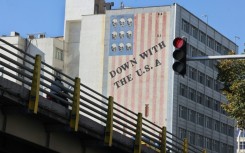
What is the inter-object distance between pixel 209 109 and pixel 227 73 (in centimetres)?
5688

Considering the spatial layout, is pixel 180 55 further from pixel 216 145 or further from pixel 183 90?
pixel 216 145

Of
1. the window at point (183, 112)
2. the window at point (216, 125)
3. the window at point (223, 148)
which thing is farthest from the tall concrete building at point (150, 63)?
the window at point (223, 148)

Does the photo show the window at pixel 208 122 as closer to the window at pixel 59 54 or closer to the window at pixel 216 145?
the window at pixel 216 145

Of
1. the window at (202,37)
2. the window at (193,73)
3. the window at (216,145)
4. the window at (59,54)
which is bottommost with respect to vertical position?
the window at (216,145)

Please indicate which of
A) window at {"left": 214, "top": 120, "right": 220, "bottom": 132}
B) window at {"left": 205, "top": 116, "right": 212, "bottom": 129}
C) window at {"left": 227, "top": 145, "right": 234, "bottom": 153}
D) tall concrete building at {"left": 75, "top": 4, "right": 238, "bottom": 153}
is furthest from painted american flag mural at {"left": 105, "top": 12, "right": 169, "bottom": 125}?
window at {"left": 227, "top": 145, "right": 234, "bottom": 153}

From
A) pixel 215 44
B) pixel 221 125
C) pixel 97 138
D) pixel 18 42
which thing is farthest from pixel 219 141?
pixel 97 138

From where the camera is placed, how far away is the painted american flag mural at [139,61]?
9462cm

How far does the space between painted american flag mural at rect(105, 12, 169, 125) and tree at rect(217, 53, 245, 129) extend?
44.9 m

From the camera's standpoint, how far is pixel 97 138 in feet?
72.2

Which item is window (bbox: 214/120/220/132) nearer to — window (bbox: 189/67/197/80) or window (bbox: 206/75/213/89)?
window (bbox: 206/75/213/89)

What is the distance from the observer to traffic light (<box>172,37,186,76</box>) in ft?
62.0

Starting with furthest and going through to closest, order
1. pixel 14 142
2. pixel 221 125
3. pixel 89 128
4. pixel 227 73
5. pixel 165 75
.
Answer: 1. pixel 221 125
2. pixel 165 75
3. pixel 227 73
4. pixel 89 128
5. pixel 14 142

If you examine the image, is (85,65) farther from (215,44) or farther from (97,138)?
(97,138)

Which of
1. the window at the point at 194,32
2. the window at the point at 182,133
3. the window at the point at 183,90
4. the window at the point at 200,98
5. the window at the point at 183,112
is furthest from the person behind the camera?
the window at the point at 200,98
